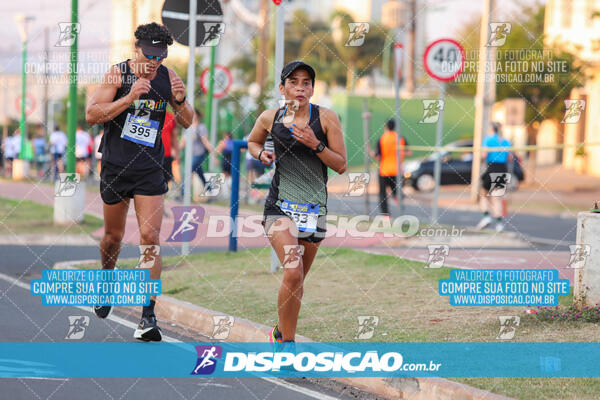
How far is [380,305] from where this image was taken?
827 cm

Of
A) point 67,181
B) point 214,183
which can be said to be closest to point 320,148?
point 214,183

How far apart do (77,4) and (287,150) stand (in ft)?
27.4

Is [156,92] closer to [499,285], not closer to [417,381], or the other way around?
[417,381]

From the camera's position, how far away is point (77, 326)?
7293mm

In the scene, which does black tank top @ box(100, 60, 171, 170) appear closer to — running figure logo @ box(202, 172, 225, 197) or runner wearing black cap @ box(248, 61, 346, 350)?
runner wearing black cap @ box(248, 61, 346, 350)

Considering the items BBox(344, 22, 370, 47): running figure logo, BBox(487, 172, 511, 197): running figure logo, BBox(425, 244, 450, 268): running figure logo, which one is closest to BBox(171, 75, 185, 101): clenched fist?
BBox(344, 22, 370, 47): running figure logo

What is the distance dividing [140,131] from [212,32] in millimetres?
3989

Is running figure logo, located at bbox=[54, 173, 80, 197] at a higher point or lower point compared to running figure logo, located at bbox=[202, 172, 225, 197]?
lower

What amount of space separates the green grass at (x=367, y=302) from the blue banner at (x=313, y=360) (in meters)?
0.25

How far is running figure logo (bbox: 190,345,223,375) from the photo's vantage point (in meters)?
6.21

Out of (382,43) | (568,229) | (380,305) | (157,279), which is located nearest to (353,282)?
(380,305)

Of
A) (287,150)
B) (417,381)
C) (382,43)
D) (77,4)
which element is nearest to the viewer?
(417,381)

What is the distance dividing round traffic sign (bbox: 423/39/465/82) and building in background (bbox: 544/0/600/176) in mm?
→ 18185

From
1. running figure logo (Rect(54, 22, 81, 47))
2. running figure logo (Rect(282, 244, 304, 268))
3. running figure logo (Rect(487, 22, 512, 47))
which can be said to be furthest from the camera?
running figure logo (Rect(487, 22, 512, 47))
